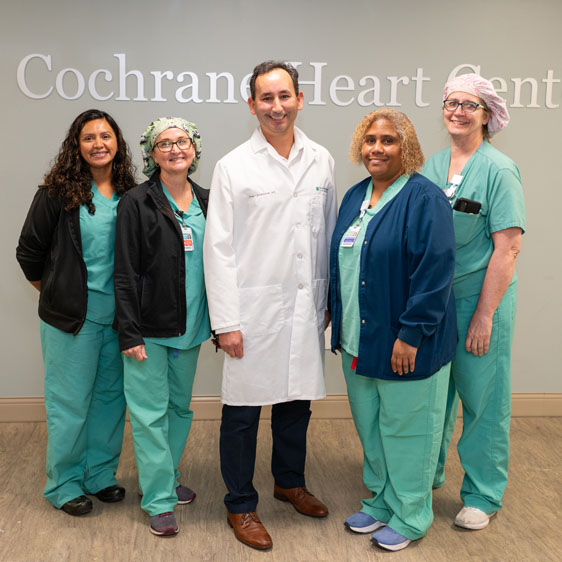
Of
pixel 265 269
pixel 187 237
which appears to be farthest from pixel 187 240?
pixel 265 269

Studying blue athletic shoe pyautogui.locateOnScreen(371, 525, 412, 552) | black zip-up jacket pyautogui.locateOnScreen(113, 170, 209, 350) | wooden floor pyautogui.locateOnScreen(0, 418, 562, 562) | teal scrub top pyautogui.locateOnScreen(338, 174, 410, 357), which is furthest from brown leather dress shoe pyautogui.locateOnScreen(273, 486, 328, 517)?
black zip-up jacket pyautogui.locateOnScreen(113, 170, 209, 350)

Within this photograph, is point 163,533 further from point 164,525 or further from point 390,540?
point 390,540

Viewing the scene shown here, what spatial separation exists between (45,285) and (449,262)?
151cm

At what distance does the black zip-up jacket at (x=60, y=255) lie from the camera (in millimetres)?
2449

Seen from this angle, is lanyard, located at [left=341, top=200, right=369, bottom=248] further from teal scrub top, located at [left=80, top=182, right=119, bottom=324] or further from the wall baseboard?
the wall baseboard

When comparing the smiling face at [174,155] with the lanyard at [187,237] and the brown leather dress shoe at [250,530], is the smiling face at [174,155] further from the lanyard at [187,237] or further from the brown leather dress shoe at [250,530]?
the brown leather dress shoe at [250,530]

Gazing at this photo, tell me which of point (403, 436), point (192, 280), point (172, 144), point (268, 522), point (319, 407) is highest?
point (172, 144)

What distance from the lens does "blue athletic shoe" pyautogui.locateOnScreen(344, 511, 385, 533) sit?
8.21ft

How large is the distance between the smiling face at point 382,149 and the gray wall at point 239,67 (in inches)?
47.9

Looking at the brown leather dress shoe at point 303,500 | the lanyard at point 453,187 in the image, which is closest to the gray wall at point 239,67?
the lanyard at point 453,187

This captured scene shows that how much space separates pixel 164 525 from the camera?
97.5 inches

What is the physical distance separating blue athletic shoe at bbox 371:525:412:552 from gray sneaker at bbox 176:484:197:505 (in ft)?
2.55

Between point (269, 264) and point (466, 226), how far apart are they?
73cm

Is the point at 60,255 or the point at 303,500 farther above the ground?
the point at 60,255
